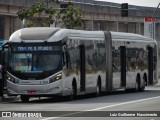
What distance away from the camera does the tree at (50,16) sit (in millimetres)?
43662

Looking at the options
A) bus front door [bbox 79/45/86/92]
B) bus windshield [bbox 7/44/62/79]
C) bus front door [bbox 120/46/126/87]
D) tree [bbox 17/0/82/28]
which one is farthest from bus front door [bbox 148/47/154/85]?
bus windshield [bbox 7/44/62/79]

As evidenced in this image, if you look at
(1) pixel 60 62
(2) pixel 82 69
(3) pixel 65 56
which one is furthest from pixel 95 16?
(1) pixel 60 62

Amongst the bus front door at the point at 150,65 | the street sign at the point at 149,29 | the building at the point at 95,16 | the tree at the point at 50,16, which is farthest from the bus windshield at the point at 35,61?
the street sign at the point at 149,29

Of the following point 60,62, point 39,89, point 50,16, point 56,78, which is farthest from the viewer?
point 50,16

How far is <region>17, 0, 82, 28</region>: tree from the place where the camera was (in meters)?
43.7

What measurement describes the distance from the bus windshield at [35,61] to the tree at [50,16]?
47.8 feet

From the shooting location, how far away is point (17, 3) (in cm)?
6181

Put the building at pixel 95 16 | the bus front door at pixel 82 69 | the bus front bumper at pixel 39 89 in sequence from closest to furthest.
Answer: the bus front bumper at pixel 39 89
the bus front door at pixel 82 69
the building at pixel 95 16

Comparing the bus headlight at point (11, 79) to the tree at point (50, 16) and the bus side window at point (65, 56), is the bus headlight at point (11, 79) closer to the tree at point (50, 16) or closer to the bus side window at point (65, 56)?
the bus side window at point (65, 56)

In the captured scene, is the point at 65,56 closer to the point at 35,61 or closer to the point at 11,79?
the point at 35,61

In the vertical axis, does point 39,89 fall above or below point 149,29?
above

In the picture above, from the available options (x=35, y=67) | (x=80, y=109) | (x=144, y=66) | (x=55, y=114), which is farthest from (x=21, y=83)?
(x=144, y=66)

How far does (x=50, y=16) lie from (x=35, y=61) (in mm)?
15896

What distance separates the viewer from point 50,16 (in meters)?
44.2
